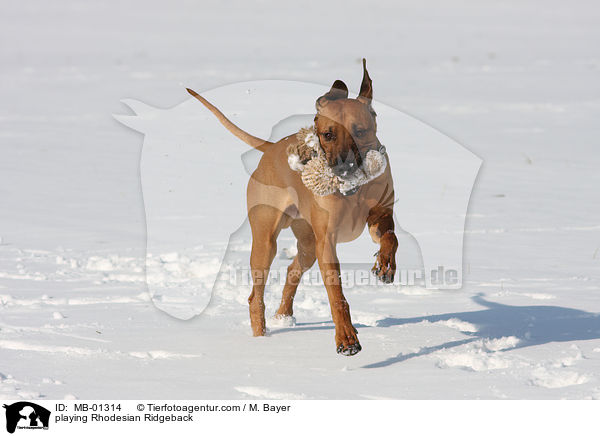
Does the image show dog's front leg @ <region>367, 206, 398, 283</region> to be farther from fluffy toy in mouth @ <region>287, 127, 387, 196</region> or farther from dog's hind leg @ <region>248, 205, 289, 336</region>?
dog's hind leg @ <region>248, 205, 289, 336</region>

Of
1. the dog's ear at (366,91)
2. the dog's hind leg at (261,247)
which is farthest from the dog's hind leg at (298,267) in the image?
the dog's ear at (366,91)

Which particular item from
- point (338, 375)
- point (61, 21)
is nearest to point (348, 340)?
point (338, 375)

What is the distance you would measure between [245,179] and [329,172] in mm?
6079

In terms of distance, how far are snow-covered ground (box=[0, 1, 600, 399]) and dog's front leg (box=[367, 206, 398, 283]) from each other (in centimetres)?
51

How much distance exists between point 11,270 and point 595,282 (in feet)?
14.6

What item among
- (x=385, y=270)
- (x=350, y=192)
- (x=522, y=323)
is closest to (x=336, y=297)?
(x=385, y=270)

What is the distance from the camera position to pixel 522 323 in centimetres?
586

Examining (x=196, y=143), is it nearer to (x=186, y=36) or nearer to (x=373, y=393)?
(x=373, y=393)

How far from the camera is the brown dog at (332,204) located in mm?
4742

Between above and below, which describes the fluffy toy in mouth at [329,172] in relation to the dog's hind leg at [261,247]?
above

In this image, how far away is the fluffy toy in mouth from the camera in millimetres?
4781
